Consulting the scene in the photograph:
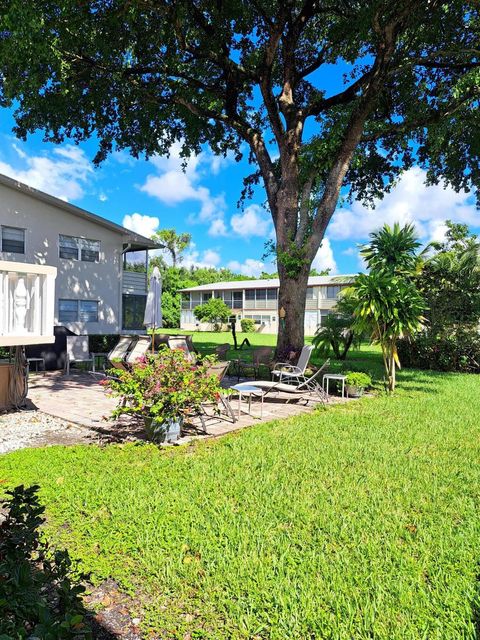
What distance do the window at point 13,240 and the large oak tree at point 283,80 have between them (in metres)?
4.34

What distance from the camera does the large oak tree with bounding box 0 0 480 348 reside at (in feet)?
33.2

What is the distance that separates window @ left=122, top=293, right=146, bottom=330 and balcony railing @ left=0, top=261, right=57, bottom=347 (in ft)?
52.7

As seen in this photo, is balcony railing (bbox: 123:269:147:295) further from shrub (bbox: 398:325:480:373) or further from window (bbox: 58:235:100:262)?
shrub (bbox: 398:325:480:373)

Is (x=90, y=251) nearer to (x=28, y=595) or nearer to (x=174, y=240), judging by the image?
(x=28, y=595)

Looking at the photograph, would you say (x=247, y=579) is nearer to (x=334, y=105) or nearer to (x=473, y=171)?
(x=334, y=105)

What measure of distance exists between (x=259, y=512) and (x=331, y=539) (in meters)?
0.66

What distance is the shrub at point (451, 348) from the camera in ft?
48.5

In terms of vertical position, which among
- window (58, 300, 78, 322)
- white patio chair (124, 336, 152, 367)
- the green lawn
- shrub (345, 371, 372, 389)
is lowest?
the green lawn

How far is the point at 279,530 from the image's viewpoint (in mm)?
3250

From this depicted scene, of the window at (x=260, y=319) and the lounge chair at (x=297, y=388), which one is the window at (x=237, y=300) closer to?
the window at (x=260, y=319)

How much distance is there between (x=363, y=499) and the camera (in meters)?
3.84

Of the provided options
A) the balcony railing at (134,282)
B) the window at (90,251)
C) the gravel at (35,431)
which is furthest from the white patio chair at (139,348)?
the balcony railing at (134,282)

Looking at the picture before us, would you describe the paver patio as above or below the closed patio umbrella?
below

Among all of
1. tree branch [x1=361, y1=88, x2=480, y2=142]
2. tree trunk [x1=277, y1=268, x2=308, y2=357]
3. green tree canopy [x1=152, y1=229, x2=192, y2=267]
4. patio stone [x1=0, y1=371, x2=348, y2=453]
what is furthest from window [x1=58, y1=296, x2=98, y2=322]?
green tree canopy [x1=152, y1=229, x2=192, y2=267]
